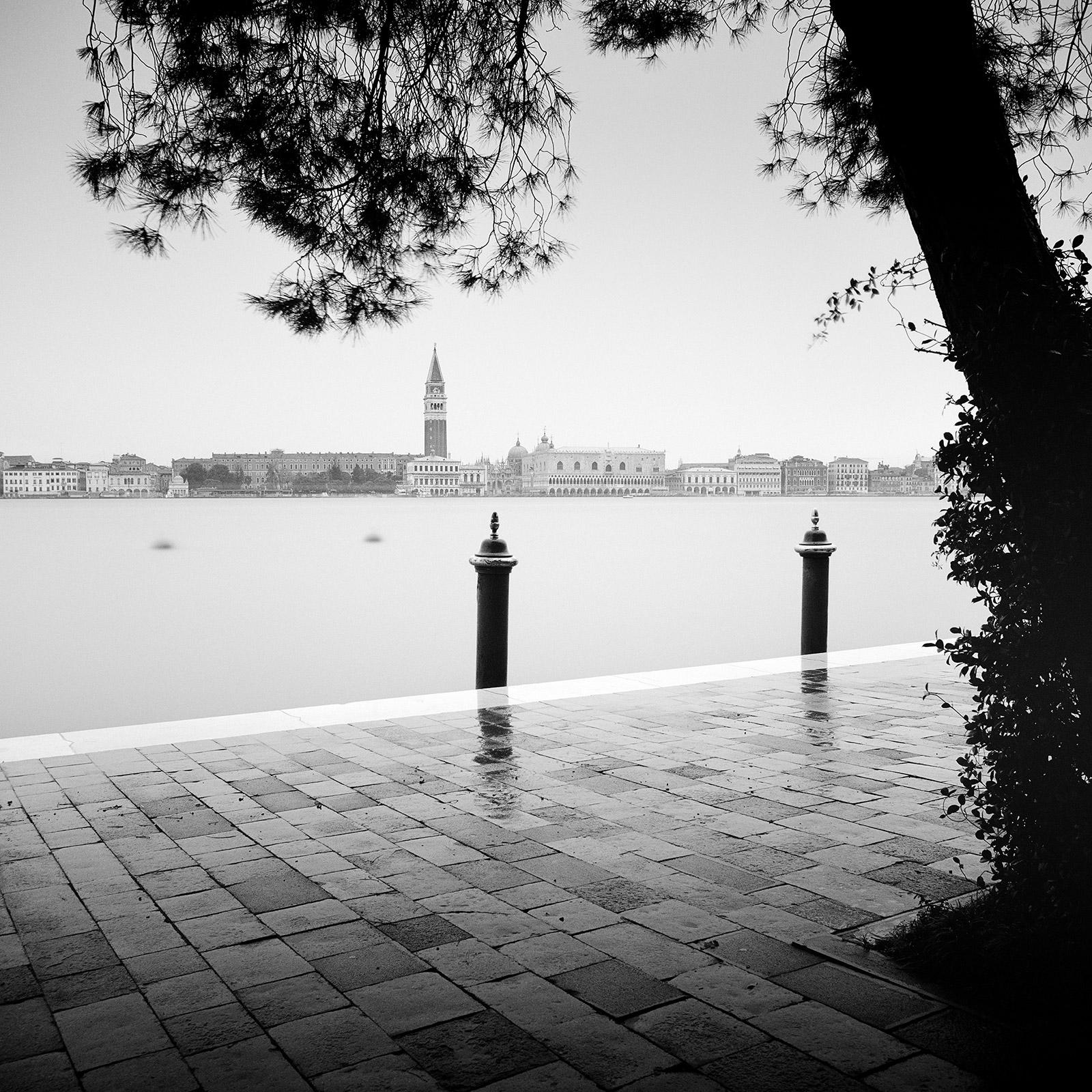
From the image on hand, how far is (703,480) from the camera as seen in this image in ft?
586

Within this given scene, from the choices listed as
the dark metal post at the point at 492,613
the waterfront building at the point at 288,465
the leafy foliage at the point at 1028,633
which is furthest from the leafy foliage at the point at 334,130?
the waterfront building at the point at 288,465

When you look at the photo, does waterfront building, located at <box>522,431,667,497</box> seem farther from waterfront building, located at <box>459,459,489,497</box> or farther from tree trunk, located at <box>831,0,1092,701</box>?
tree trunk, located at <box>831,0,1092,701</box>

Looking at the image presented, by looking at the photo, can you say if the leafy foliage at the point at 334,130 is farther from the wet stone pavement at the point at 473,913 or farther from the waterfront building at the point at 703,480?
the waterfront building at the point at 703,480

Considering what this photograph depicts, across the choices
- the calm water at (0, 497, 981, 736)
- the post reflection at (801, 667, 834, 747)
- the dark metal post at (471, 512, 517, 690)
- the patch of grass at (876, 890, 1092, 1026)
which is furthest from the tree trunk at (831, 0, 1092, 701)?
the calm water at (0, 497, 981, 736)

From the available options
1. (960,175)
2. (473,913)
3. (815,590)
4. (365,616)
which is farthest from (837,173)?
(365,616)

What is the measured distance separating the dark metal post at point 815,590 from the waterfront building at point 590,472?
159421 millimetres

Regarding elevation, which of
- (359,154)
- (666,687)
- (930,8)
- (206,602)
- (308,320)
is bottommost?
(206,602)

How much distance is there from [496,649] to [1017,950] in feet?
17.3

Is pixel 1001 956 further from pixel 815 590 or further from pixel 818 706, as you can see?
pixel 815 590

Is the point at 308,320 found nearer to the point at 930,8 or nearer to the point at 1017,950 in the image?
the point at 930,8

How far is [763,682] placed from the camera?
7.74 m

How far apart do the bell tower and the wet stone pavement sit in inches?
6392

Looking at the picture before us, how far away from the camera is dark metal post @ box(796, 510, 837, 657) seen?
29.9 feet

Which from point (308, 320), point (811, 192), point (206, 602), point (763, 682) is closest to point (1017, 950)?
point (308, 320)
